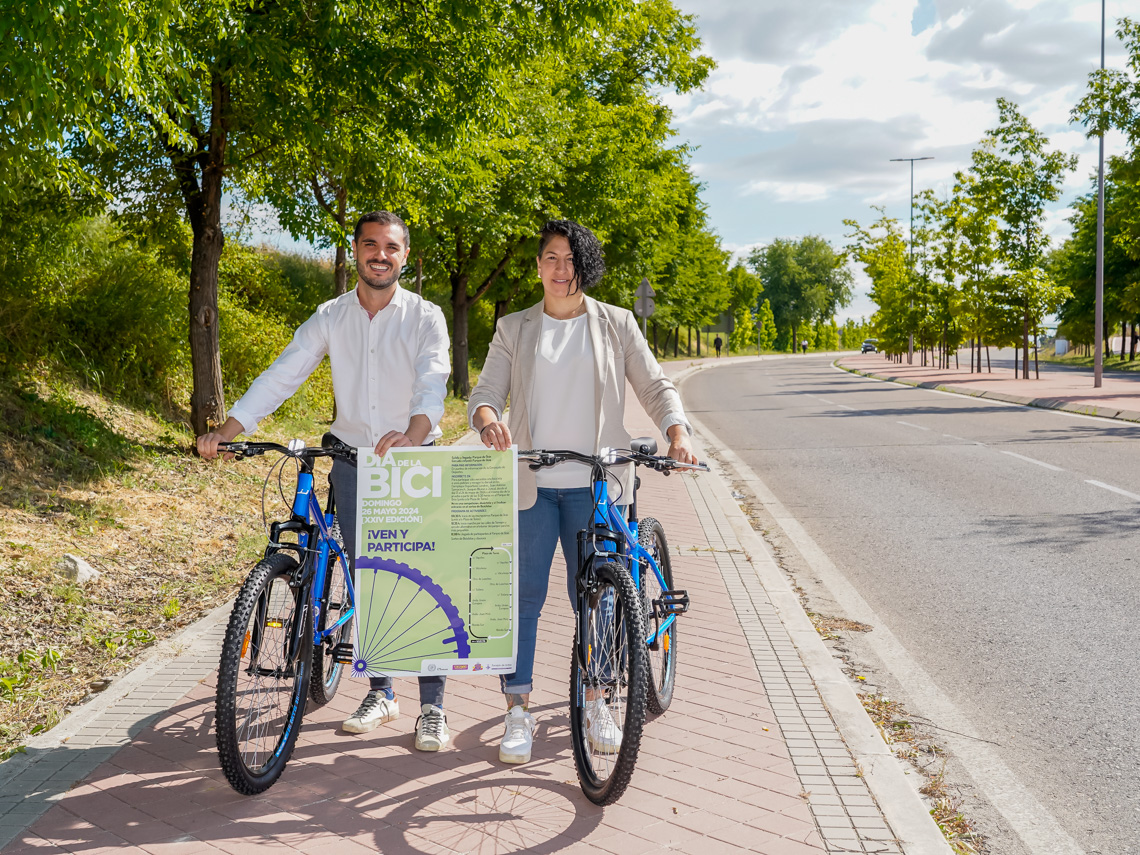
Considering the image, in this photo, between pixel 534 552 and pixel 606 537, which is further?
pixel 534 552

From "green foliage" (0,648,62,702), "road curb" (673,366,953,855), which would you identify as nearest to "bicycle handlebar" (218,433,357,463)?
"green foliage" (0,648,62,702)

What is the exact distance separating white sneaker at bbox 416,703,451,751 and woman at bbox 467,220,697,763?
0.82 ft

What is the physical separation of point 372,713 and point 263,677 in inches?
29.2

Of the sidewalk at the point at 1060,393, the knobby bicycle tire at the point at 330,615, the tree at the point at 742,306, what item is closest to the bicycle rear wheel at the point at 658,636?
→ the knobby bicycle tire at the point at 330,615

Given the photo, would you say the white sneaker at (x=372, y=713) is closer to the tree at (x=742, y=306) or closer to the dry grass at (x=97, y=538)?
the dry grass at (x=97, y=538)

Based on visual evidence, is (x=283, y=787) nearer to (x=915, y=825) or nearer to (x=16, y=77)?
(x=915, y=825)

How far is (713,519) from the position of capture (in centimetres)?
902

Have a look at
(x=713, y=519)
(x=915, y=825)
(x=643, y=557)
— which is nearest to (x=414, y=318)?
(x=643, y=557)

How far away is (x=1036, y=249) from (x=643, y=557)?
3032cm

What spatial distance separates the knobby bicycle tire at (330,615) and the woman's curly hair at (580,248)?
1340 mm

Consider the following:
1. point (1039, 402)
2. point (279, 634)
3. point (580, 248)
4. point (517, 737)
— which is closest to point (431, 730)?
point (517, 737)

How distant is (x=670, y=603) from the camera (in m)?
4.01

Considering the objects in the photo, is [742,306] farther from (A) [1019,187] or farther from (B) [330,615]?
(B) [330,615]

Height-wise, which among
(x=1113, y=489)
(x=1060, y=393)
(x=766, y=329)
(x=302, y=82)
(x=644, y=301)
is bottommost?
(x=1113, y=489)
